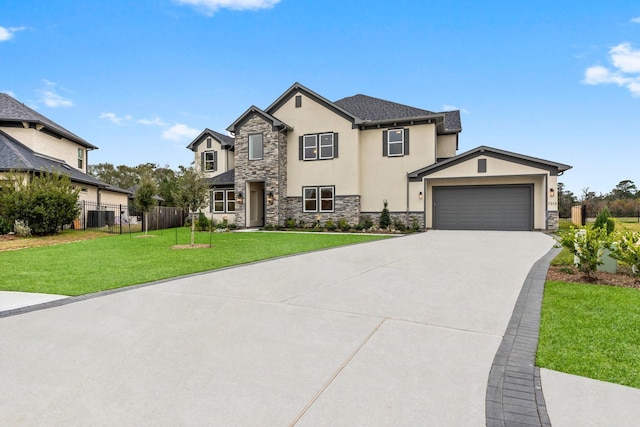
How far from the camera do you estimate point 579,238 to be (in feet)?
20.2

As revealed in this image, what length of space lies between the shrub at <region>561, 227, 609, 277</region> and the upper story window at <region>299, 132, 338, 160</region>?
13.8 metres

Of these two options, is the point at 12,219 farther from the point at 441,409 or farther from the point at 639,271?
the point at 639,271

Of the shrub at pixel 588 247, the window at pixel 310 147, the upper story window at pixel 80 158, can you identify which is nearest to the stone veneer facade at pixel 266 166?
the window at pixel 310 147

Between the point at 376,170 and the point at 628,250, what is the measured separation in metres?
13.4

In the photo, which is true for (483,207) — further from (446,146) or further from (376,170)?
(376,170)

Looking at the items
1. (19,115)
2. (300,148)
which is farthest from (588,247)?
(19,115)

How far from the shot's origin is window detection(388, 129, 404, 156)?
18203mm

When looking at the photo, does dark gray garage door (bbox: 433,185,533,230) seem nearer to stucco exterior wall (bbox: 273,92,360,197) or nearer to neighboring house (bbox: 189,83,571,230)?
neighboring house (bbox: 189,83,571,230)

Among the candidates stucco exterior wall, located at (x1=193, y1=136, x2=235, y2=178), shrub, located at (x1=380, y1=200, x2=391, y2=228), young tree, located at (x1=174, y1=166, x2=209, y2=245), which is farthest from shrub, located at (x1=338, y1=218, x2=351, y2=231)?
stucco exterior wall, located at (x1=193, y1=136, x2=235, y2=178)

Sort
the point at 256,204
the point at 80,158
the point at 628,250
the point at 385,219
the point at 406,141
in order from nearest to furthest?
the point at 628,250
the point at 385,219
the point at 406,141
the point at 256,204
the point at 80,158

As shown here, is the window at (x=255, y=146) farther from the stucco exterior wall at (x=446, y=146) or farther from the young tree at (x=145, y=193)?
the stucco exterior wall at (x=446, y=146)

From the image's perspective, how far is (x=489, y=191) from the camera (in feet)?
57.1

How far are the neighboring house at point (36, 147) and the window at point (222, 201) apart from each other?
7216mm

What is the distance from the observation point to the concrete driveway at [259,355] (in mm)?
2119
